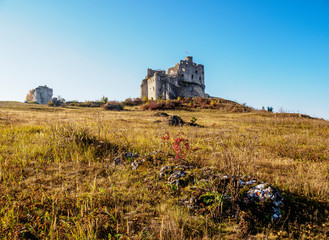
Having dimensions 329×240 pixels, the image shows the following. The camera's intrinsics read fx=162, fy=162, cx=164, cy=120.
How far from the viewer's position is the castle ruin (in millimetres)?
52094

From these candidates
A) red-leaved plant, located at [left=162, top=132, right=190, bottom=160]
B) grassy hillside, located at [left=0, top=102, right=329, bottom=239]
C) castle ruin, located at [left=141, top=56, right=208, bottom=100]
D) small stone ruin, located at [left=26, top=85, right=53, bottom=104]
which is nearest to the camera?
grassy hillside, located at [left=0, top=102, right=329, bottom=239]

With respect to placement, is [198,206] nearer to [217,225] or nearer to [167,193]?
[217,225]

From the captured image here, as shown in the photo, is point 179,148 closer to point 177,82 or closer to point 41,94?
point 177,82

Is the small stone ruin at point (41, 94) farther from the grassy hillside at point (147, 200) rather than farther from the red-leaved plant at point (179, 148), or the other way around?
the red-leaved plant at point (179, 148)

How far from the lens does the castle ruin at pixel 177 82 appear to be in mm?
52094

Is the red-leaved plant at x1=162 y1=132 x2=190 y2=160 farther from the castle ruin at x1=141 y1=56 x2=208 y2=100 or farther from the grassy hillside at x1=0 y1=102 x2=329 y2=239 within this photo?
the castle ruin at x1=141 y1=56 x2=208 y2=100

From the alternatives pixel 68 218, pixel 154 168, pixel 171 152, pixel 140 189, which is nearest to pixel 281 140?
pixel 171 152

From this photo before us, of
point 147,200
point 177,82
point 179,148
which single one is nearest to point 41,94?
point 177,82

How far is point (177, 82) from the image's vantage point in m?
55.6

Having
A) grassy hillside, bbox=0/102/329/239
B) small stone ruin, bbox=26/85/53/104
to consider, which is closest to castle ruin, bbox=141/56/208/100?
small stone ruin, bbox=26/85/53/104

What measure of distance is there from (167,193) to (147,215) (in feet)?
1.95

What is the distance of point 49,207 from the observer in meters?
2.43

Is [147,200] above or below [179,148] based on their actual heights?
below

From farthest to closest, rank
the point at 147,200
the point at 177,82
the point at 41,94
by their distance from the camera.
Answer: the point at 41,94, the point at 177,82, the point at 147,200
